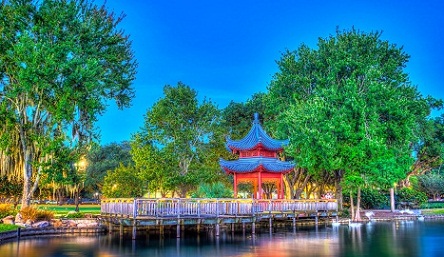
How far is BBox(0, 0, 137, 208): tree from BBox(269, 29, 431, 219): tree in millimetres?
16771

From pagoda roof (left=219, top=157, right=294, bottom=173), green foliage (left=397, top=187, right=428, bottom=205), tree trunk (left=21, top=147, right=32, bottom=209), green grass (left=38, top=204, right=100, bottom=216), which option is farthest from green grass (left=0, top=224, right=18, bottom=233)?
green foliage (left=397, top=187, right=428, bottom=205)

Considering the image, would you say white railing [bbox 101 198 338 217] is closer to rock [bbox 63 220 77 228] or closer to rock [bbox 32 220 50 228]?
rock [bbox 63 220 77 228]

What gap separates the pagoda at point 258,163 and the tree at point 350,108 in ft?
8.36

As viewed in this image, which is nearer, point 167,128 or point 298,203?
point 298,203

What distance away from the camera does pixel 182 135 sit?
44.3m

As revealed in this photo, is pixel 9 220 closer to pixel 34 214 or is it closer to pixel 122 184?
pixel 34 214

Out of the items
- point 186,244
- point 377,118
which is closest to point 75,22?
point 186,244

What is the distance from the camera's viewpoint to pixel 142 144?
44844 millimetres

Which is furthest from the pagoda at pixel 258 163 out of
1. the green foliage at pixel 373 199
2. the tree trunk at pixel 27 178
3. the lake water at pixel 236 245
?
the green foliage at pixel 373 199

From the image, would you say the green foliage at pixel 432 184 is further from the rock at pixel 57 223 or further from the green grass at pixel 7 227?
the green grass at pixel 7 227

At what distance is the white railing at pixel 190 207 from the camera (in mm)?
24547

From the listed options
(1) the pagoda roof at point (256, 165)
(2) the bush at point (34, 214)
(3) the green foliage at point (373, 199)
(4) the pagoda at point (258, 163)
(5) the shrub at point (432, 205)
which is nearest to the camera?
(2) the bush at point (34, 214)

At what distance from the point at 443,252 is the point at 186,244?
38.5 ft

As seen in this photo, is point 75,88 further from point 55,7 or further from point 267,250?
point 267,250
